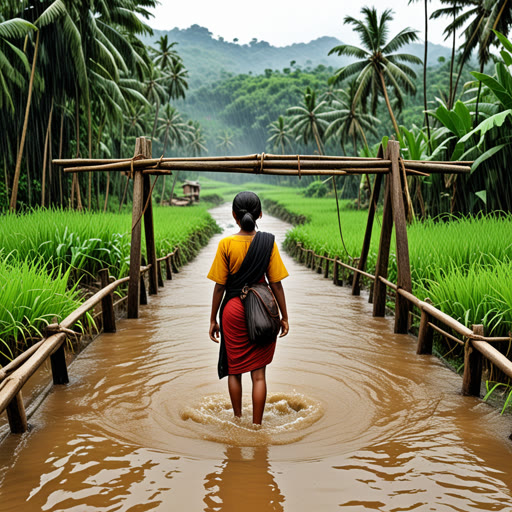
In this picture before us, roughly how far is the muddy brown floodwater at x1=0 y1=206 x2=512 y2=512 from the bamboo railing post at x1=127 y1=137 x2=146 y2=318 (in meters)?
1.50

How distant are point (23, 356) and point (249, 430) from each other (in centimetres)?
178

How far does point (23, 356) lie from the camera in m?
4.05

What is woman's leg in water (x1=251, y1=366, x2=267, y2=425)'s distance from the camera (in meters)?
3.81

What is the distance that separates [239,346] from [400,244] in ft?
12.0

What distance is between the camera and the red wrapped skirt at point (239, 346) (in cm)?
381

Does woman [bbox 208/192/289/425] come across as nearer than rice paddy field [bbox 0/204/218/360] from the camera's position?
Yes

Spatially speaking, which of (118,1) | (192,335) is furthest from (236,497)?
(118,1)

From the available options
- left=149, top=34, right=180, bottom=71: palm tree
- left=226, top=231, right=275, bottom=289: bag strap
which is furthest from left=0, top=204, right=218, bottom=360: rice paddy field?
left=149, top=34, right=180, bottom=71: palm tree

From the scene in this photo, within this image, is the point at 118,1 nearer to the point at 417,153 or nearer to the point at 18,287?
the point at 417,153

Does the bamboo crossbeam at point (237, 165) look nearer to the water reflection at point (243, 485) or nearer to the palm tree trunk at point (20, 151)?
the water reflection at point (243, 485)

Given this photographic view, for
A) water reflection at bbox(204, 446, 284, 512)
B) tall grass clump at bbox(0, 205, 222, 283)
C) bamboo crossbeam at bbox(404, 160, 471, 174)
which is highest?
bamboo crossbeam at bbox(404, 160, 471, 174)

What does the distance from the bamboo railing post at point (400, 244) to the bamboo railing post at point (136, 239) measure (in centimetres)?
343

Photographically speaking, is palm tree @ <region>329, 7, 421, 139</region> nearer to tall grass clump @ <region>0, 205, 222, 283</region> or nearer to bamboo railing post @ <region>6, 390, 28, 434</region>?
tall grass clump @ <region>0, 205, 222, 283</region>

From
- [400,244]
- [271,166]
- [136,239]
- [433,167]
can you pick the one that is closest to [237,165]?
[271,166]
